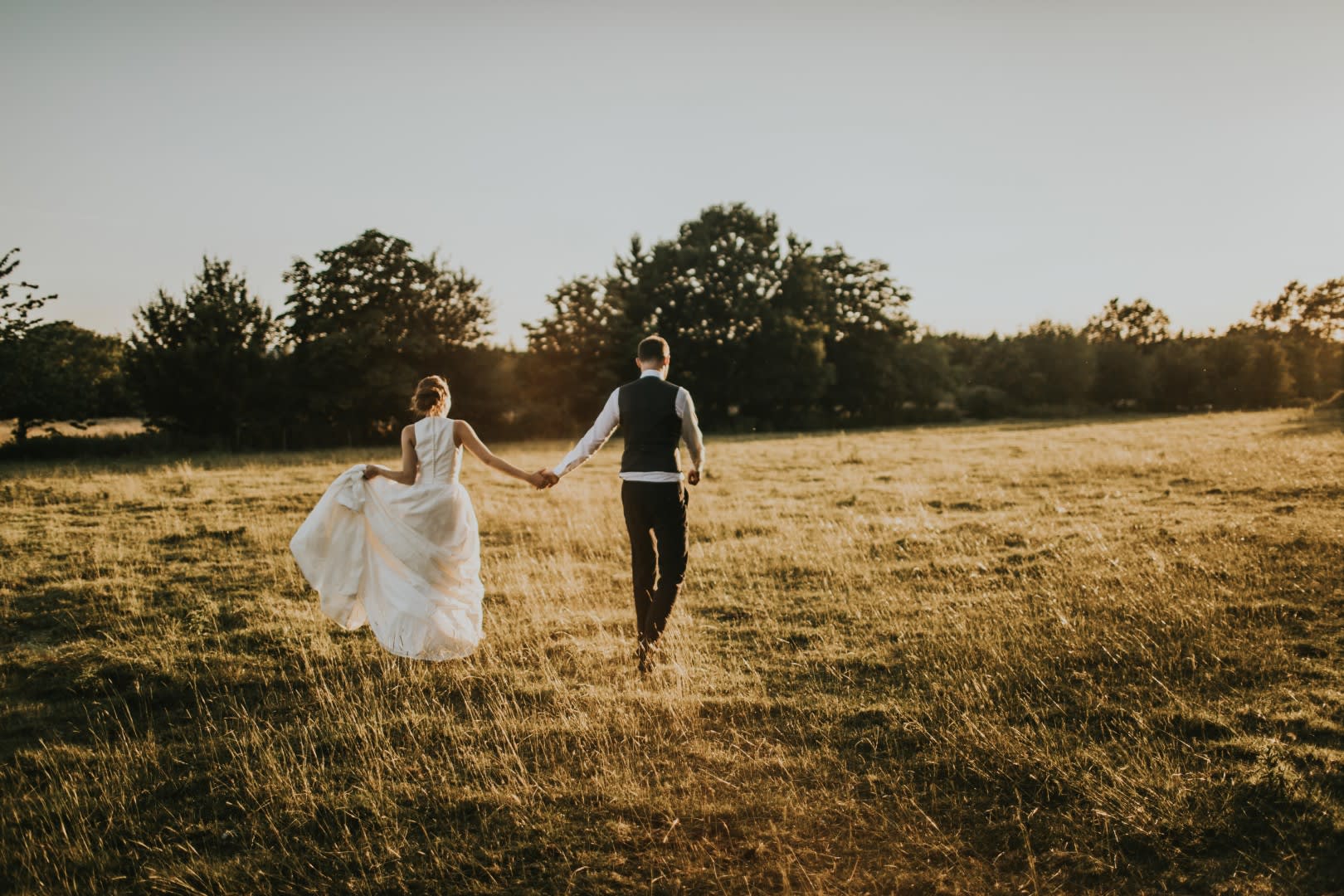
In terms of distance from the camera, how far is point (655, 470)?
6.42 m

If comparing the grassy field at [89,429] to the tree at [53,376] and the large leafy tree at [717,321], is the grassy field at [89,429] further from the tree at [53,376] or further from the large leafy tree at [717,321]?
the large leafy tree at [717,321]

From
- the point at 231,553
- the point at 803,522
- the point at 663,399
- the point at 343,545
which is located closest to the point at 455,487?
the point at 343,545

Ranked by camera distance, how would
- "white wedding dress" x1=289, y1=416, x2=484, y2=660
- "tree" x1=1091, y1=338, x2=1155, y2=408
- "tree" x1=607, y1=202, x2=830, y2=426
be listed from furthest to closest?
1. "tree" x1=1091, y1=338, x2=1155, y2=408
2. "tree" x1=607, y1=202, x2=830, y2=426
3. "white wedding dress" x1=289, y1=416, x2=484, y2=660

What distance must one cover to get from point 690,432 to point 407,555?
8.81ft

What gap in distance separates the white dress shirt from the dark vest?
45mm

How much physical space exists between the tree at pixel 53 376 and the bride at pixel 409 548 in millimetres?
19685

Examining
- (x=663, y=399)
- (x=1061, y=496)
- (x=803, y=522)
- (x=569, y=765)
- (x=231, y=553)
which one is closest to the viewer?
(x=569, y=765)

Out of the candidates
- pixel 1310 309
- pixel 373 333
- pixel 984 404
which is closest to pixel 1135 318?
pixel 1310 309

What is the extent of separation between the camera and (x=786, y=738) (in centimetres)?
525

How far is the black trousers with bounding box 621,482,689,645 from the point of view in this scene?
645cm

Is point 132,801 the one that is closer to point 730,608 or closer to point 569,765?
point 569,765

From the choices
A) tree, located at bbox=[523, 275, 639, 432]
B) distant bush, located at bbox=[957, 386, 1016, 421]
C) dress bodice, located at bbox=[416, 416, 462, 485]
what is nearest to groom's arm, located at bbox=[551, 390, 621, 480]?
dress bodice, located at bbox=[416, 416, 462, 485]

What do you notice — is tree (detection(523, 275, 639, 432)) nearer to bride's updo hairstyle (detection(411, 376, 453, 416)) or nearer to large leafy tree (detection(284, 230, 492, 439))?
large leafy tree (detection(284, 230, 492, 439))

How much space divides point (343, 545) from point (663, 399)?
316cm
